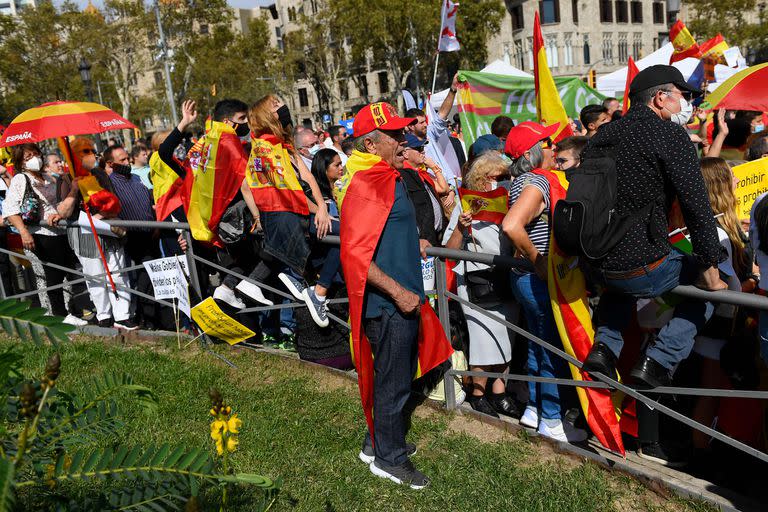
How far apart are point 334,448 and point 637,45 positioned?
206 feet

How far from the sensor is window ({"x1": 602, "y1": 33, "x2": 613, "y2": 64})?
57844mm

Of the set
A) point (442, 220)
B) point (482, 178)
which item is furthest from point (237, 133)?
point (482, 178)

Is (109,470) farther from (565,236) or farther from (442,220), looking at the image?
(442,220)

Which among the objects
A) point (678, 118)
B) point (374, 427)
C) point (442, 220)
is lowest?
point (374, 427)

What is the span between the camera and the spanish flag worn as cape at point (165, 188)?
262 inches

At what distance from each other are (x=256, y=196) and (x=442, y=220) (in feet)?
5.08

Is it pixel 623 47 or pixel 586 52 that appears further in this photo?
pixel 623 47

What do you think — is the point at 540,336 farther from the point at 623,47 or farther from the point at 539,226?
the point at 623,47

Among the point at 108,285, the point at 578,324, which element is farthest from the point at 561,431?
the point at 108,285

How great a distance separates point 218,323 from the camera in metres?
6.03

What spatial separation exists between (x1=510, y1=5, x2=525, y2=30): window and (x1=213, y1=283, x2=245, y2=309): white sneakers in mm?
54747

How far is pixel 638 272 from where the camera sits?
341cm

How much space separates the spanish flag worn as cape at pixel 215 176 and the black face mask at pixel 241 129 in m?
0.20

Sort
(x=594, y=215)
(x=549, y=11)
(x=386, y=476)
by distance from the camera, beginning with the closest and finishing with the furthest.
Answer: (x=594, y=215), (x=386, y=476), (x=549, y=11)
